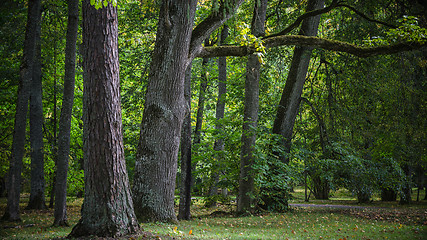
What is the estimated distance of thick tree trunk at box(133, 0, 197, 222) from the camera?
6719 mm

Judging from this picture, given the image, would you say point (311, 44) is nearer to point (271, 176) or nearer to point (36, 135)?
point (271, 176)

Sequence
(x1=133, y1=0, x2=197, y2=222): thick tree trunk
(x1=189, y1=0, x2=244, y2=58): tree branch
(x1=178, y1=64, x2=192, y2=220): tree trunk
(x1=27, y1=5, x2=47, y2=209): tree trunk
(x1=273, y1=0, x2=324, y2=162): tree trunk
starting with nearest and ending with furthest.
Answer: (x1=133, y1=0, x2=197, y2=222): thick tree trunk < (x1=189, y1=0, x2=244, y2=58): tree branch < (x1=178, y1=64, x2=192, y2=220): tree trunk < (x1=273, y1=0, x2=324, y2=162): tree trunk < (x1=27, y1=5, x2=47, y2=209): tree trunk

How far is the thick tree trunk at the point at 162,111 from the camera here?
6719 mm

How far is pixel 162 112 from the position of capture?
22.1 ft

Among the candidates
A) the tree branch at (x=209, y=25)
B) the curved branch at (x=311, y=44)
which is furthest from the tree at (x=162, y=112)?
the curved branch at (x=311, y=44)

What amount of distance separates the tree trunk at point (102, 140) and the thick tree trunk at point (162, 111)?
1684 mm

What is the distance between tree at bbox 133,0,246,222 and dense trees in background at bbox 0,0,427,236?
2cm

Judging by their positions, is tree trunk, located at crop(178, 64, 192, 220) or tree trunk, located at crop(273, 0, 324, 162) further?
tree trunk, located at crop(273, 0, 324, 162)

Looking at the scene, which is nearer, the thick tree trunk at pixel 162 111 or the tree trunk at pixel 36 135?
the thick tree trunk at pixel 162 111

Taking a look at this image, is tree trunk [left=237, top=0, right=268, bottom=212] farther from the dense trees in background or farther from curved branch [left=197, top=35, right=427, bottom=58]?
curved branch [left=197, top=35, right=427, bottom=58]

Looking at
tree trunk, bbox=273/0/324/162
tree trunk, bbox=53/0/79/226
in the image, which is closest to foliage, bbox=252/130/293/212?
tree trunk, bbox=273/0/324/162

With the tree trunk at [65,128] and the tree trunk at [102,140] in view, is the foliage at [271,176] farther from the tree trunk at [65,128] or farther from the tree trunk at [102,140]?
the tree trunk at [102,140]

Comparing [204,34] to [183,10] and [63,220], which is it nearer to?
[183,10]

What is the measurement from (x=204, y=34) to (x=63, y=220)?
19.4 feet
